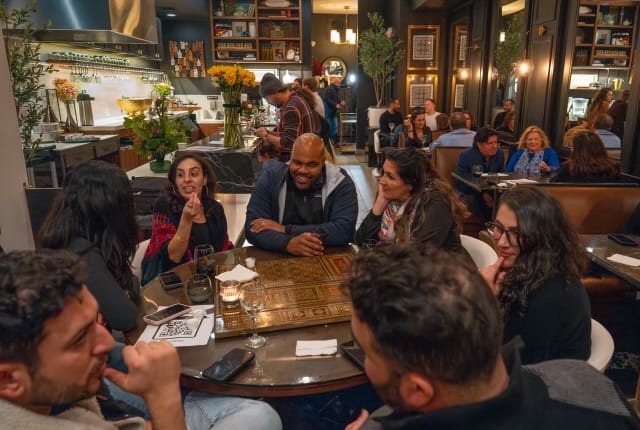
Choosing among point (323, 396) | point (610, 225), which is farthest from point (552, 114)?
point (323, 396)

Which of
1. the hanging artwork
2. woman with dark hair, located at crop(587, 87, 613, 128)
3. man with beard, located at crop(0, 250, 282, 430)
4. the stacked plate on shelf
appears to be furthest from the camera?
the hanging artwork

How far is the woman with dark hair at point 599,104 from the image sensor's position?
4703 mm

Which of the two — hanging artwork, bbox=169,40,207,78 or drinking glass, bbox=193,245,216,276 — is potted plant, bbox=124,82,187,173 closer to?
drinking glass, bbox=193,245,216,276

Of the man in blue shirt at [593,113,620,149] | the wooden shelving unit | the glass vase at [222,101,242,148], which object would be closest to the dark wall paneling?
the man in blue shirt at [593,113,620,149]

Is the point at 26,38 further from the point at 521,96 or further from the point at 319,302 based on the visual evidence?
the point at 521,96

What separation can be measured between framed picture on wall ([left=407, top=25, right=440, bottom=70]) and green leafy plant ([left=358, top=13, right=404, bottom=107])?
0.23 m

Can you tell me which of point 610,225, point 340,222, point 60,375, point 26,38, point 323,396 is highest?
point 26,38

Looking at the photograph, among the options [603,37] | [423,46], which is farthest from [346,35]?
[603,37]

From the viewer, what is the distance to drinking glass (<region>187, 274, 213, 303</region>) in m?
1.82

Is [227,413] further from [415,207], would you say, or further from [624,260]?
[624,260]

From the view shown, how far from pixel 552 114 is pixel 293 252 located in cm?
414

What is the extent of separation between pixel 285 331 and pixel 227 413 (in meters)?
0.31

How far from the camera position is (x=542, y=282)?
1.51 meters

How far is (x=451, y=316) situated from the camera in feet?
2.52
